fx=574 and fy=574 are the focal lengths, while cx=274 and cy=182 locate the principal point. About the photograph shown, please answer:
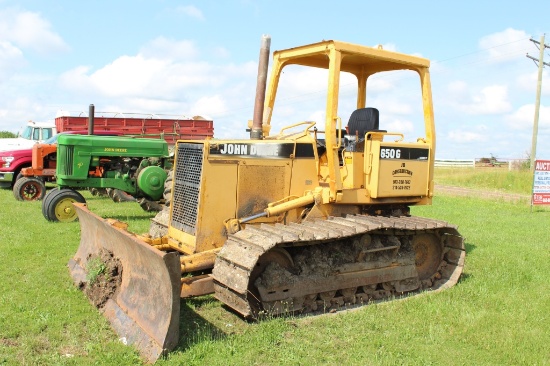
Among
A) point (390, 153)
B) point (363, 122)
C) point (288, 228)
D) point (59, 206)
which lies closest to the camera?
point (288, 228)

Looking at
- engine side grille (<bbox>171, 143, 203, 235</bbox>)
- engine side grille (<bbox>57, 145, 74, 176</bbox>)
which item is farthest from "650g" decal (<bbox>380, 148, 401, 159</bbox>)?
engine side grille (<bbox>57, 145, 74, 176</bbox>)

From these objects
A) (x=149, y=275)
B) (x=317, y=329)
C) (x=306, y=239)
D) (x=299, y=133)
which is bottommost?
(x=317, y=329)

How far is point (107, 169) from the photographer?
514 inches

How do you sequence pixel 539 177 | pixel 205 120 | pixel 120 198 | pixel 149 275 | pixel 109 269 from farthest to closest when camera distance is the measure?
pixel 205 120, pixel 539 177, pixel 120 198, pixel 109 269, pixel 149 275

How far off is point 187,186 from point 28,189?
10715mm

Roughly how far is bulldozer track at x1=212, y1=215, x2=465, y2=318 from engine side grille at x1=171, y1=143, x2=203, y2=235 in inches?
29.2

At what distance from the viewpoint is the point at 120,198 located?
15023mm

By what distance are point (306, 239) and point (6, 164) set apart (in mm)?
14593

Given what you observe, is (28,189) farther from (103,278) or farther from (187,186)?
(187,186)

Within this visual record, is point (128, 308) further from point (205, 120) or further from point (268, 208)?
point (205, 120)

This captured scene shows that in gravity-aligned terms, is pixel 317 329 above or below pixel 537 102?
below

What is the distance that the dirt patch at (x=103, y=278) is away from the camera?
6.18 m

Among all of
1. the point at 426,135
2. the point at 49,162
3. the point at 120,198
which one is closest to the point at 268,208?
the point at 426,135

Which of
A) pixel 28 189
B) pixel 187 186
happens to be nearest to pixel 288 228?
pixel 187 186
